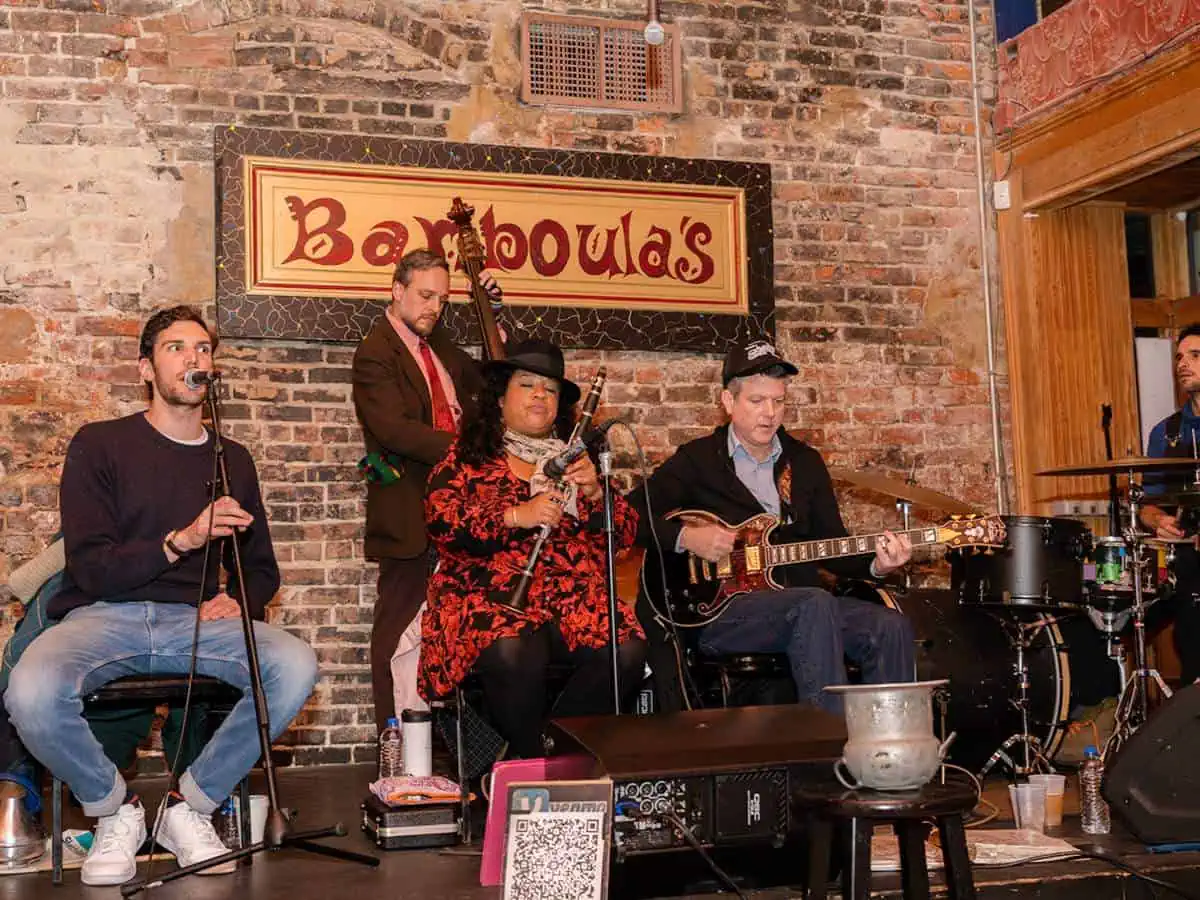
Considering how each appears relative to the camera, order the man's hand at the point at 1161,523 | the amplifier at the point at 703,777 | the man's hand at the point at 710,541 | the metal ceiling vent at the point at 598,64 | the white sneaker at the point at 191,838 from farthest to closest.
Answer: the metal ceiling vent at the point at 598,64 → the man's hand at the point at 1161,523 → the man's hand at the point at 710,541 → the white sneaker at the point at 191,838 → the amplifier at the point at 703,777

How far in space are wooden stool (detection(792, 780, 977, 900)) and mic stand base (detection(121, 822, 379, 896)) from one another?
4.04ft

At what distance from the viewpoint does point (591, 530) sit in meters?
4.52

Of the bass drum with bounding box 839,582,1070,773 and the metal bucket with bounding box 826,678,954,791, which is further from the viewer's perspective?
the bass drum with bounding box 839,582,1070,773

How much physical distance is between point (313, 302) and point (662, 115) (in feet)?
5.63

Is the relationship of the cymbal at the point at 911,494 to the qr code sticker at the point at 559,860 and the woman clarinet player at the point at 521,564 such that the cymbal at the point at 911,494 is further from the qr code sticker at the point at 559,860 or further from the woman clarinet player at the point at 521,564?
the qr code sticker at the point at 559,860

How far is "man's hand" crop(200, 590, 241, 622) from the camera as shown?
4039mm

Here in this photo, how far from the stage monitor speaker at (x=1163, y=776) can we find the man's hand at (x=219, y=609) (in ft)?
7.79

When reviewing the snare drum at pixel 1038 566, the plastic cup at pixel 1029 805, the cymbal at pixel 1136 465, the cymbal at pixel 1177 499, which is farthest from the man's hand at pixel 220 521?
the cymbal at pixel 1177 499

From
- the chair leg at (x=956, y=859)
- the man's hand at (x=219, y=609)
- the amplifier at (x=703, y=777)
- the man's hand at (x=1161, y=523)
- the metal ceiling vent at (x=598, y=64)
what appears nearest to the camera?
the chair leg at (x=956, y=859)

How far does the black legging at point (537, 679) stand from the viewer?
13.5 ft

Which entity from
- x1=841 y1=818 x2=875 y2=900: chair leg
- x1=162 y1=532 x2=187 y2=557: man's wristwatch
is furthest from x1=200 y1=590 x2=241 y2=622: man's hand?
x1=841 y1=818 x2=875 y2=900: chair leg

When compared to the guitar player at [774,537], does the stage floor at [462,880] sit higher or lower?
lower

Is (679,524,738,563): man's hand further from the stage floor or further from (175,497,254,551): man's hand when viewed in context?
(175,497,254,551): man's hand

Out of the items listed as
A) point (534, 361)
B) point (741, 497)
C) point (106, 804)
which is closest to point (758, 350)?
point (741, 497)
